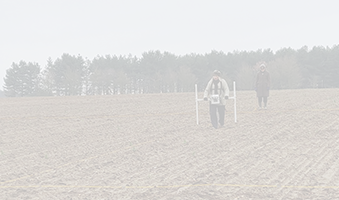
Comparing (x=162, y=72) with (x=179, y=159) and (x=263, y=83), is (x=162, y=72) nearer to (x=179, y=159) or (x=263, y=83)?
(x=263, y=83)

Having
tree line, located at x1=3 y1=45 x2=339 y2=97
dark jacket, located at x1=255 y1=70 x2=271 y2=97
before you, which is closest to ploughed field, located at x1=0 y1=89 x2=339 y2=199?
dark jacket, located at x1=255 y1=70 x2=271 y2=97

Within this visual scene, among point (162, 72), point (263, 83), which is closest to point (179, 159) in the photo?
point (263, 83)

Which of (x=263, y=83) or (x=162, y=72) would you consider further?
(x=162, y=72)

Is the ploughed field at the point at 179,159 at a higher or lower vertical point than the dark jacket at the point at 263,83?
lower

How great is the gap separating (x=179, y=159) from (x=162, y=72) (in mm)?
73139

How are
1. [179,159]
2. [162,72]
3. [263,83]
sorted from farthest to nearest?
[162,72] < [263,83] < [179,159]

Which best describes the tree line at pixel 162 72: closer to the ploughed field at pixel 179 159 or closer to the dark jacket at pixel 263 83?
the dark jacket at pixel 263 83

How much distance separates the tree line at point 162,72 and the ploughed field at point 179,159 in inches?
2327

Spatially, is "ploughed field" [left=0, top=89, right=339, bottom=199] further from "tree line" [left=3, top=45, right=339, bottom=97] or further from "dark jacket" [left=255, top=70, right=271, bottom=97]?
"tree line" [left=3, top=45, right=339, bottom=97]

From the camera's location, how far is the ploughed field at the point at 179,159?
6.90m

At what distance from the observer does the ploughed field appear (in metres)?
6.90

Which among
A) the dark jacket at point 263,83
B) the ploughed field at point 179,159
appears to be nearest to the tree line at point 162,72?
the dark jacket at point 263,83

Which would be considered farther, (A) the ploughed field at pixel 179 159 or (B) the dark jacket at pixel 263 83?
(B) the dark jacket at pixel 263 83

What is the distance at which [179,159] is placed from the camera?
9.15 m
